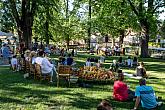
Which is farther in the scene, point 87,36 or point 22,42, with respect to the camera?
point 87,36

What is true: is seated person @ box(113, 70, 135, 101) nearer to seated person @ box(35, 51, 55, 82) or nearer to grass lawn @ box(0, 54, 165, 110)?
grass lawn @ box(0, 54, 165, 110)

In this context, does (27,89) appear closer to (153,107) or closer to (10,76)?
(10,76)

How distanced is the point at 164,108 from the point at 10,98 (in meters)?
5.28

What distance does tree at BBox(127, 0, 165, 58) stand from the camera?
134 feet

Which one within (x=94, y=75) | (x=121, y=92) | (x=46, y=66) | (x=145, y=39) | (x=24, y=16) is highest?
(x=24, y=16)

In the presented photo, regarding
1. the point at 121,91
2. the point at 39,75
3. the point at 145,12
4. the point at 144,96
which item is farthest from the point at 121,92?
the point at 145,12

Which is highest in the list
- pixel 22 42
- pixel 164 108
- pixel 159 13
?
pixel 159 13

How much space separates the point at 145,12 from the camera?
41.0m

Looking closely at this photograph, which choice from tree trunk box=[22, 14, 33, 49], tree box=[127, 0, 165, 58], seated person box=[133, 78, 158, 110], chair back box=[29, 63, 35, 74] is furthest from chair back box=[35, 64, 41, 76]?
tree box=[127, 0, 165, 58]

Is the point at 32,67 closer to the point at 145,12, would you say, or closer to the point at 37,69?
the point at 37,69

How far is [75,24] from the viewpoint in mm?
61688

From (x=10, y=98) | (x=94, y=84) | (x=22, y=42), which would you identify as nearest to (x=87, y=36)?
(x=22, y=42)

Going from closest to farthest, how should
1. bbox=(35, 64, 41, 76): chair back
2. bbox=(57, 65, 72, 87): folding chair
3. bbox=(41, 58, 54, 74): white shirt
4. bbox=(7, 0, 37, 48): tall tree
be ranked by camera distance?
bbox=(57, 65, 72, 87): folding chair < bbox=(41, 58, 54, 74): white shirt < bbox=(35, 64, 41, 76): chair back < bbox=(7, 0, 37, 48): tall tree

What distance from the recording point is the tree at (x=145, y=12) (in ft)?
134
